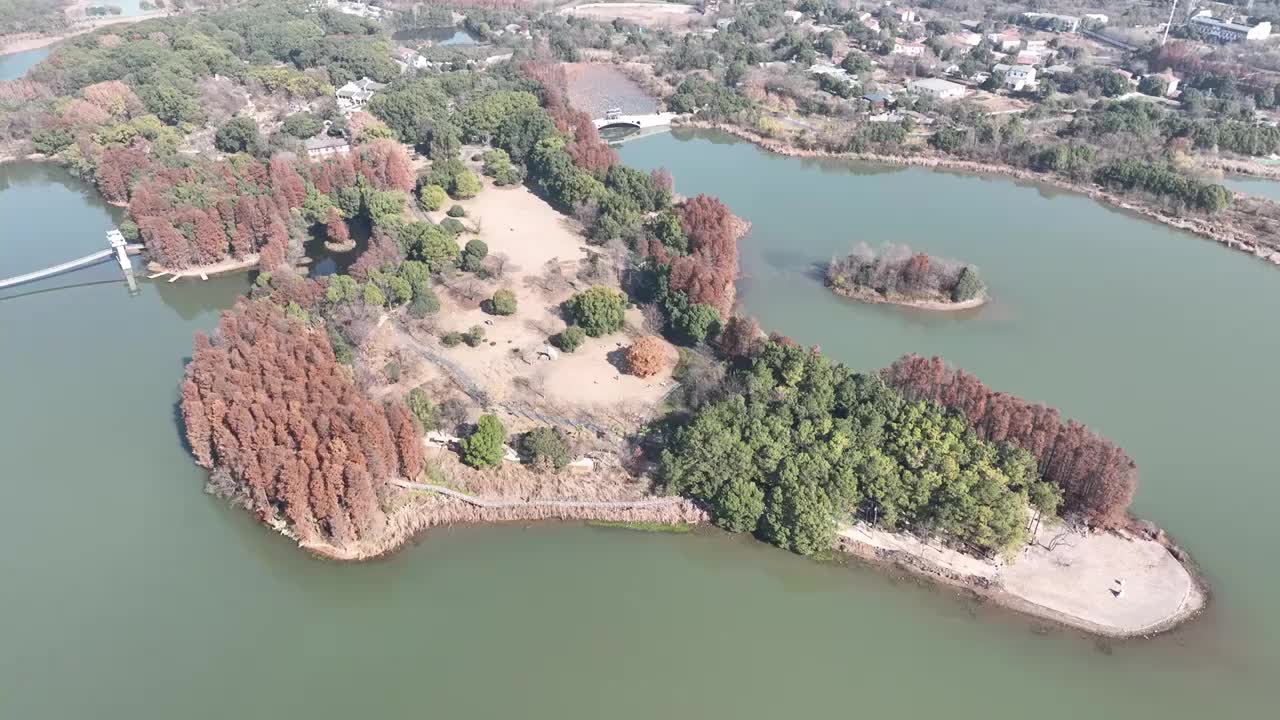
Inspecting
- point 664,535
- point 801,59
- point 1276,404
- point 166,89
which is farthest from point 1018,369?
point 166,89

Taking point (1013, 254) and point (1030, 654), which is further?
point (1013, 254)

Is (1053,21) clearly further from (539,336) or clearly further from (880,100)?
(539,336)

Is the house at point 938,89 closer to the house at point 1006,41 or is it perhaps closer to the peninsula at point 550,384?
the house at point 1006,41

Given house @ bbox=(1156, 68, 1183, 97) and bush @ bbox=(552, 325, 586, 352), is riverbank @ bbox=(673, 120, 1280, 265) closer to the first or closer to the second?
house @ bbox=(1156, 68, 1183, 97)

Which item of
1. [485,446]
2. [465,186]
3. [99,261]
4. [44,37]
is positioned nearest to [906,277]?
[485,446]

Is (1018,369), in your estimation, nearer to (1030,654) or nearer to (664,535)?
(1030,654)

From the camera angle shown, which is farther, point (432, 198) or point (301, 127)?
point (301, 127)

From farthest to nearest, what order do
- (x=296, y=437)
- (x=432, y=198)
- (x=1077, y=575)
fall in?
1. (x=432, y=198)
2. (x=296, y=437)
3. (x=1077, y=575)
